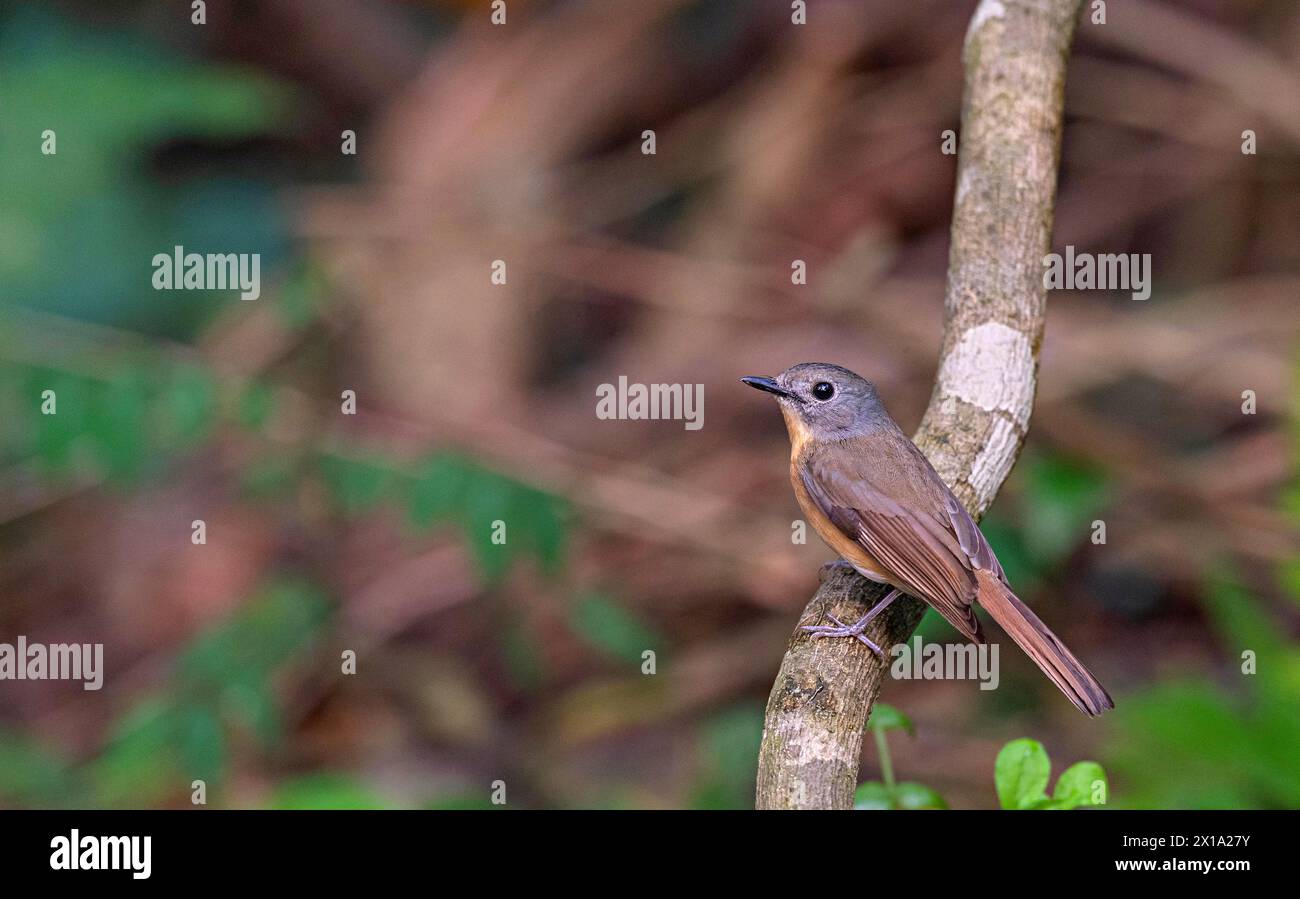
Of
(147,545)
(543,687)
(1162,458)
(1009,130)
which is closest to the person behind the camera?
(1009,130)

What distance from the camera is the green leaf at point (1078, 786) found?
2180 mm

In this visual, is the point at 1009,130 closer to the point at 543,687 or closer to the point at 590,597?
the point at 590,597

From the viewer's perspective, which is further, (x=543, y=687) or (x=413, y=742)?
(x=543, y=687)

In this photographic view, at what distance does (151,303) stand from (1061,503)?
422 cm

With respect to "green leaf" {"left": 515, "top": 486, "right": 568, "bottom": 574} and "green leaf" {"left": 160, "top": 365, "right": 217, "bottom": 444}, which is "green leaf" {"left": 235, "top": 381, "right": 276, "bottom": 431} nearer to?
"green leaf" {"left": 160, "top": 365, "right": 217, "bottom": 444}

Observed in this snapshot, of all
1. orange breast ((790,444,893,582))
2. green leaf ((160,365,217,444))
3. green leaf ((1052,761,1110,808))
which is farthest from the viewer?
green leaf ((160,365,217,444))

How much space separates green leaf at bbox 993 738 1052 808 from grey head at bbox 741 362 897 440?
3.94 ft

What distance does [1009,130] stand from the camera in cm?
310

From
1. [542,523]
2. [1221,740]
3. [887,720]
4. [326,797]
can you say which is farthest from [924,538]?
[326,797]

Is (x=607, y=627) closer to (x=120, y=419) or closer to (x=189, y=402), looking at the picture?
(x=189, y=402)

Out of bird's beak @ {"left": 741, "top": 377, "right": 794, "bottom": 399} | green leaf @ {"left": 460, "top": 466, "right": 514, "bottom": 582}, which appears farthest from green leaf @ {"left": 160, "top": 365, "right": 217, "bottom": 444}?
bird's beak @ {"left": 741, "top": 377, "right": 794, "bottom": 399}

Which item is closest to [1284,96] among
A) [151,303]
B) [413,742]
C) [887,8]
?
[887,8]

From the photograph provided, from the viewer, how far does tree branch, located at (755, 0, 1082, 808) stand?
2.83m

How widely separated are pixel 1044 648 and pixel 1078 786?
622mm
